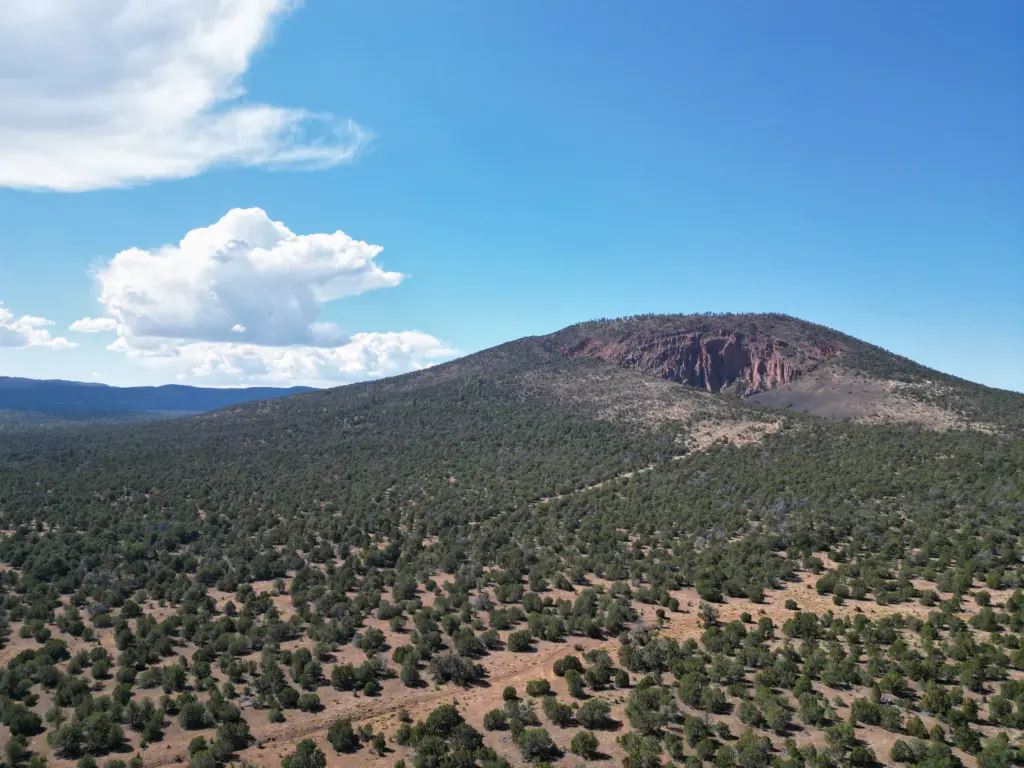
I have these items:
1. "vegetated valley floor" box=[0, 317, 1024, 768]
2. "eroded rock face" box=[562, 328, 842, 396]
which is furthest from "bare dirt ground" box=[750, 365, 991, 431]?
"eroded rock face" box=[562, 328, 842, 396]

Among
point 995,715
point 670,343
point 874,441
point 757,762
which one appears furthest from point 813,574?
point 670,343

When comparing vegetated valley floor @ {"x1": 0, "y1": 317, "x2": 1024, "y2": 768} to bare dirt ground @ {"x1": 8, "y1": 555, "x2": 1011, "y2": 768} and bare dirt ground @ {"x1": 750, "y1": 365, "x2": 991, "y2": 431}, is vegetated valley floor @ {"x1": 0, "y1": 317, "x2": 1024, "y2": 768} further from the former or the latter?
bare dirt ground @ {"x1": 750, "y1": 365, "x2": 991, "y2": 431}

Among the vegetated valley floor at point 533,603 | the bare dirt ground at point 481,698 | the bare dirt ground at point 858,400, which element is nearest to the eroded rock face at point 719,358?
the bare dirt ground at point 858,400

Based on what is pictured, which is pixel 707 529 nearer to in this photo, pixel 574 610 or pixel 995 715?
pixel 574 610

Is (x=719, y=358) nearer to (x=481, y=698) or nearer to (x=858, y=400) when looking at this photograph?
(x=858, y=400)

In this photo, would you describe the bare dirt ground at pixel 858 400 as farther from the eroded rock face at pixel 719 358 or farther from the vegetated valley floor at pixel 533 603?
the eroded rock face at pixel 719 358
